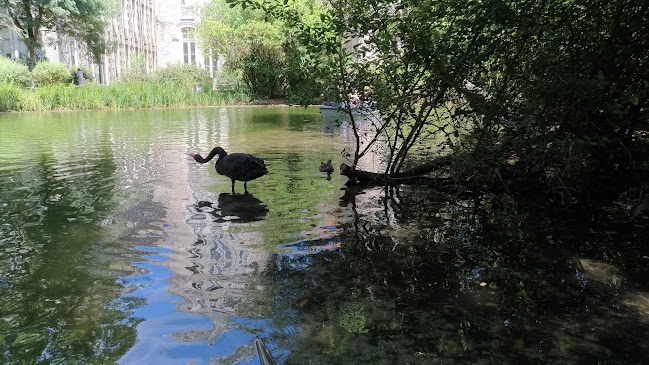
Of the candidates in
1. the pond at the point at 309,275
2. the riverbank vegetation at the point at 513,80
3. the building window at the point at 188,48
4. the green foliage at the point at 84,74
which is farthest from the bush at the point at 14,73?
the riverbank vegetation at the point at 513,80

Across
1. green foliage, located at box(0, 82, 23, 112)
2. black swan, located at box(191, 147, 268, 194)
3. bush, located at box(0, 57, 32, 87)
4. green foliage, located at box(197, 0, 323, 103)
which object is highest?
green foliage, located at box(197, 0, 323, 103)

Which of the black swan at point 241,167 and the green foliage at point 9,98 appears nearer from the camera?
the black swan at point 241,167

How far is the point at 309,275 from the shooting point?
4.63 metres

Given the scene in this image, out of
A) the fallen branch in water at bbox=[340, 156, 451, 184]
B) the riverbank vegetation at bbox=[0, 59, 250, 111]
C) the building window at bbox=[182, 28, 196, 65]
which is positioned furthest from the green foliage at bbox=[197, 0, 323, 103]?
the fallen branch in water at bbox=[340, 156, 451, 184]

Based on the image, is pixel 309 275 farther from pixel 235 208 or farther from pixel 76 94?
pixel 76 94

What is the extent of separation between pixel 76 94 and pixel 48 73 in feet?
16.7

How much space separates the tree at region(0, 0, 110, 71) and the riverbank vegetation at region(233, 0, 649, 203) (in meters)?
28.2

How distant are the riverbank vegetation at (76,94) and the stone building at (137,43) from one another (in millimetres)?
4965

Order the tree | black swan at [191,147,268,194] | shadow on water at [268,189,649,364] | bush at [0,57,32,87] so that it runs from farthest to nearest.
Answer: the tree < bush at [0,57,32,87] < black swan at [191,147,268,194] < shadow on water at [268,189,649,364]

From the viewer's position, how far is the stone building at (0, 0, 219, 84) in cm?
3316

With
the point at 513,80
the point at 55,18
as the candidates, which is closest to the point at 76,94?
the point at 55,18

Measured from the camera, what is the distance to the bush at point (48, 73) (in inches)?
1111

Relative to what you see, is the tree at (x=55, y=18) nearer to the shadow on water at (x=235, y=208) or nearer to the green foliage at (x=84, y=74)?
the green foliage at (x=84, y=74)

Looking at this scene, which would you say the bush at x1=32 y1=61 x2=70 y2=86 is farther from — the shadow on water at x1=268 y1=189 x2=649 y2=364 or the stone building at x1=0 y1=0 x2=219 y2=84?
the shadow on water at x1=268 y1=189 x2=649 y2=364
